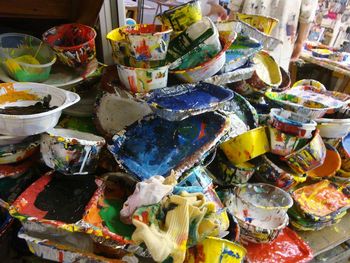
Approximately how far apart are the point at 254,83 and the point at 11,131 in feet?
3.21

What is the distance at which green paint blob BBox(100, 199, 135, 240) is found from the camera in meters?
0.91

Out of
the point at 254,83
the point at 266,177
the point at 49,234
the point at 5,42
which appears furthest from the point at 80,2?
the point at 266,177

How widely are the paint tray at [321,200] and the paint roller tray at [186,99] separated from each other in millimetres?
630

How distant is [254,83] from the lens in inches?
56.2

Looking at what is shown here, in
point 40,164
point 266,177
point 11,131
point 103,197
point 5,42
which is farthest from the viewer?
point 266,177

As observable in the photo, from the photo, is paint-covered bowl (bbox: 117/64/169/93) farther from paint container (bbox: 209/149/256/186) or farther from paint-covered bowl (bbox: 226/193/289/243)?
paint-covered bowl (bbox: 226/193/289/243)

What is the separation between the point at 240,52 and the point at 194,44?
0.76 feet

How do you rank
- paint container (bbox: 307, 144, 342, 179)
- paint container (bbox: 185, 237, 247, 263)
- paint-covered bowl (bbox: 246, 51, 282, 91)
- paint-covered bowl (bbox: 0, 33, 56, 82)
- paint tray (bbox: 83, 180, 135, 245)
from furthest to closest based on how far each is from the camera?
paint container (bbox: 307, 144, 342, 179)
paint-covered bowl (bbox: 246, 51, 282, 91)
paint-covered bowl (bbox: 0, 33, 56, 82)
paint container (bbox: 185, 237, 247, 263)
paint tray (bbox: 83, 180, 135, 245)

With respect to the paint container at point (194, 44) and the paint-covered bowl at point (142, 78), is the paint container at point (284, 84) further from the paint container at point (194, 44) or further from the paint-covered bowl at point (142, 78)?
the paint-covered bowl at point (142, 78)

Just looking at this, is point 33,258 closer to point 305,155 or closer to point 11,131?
point 11,131

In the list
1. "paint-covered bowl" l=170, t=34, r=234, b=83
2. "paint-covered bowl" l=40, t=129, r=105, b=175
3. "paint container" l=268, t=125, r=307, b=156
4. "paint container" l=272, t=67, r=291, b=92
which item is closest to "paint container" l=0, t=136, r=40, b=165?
"paint-covered bowl" l=40, t=129, r=105, b=175

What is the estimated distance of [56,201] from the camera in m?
0.99

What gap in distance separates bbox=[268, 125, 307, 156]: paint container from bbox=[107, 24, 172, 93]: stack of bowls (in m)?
0.48

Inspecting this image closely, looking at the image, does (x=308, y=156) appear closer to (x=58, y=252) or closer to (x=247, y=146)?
(x=247, y=146)
